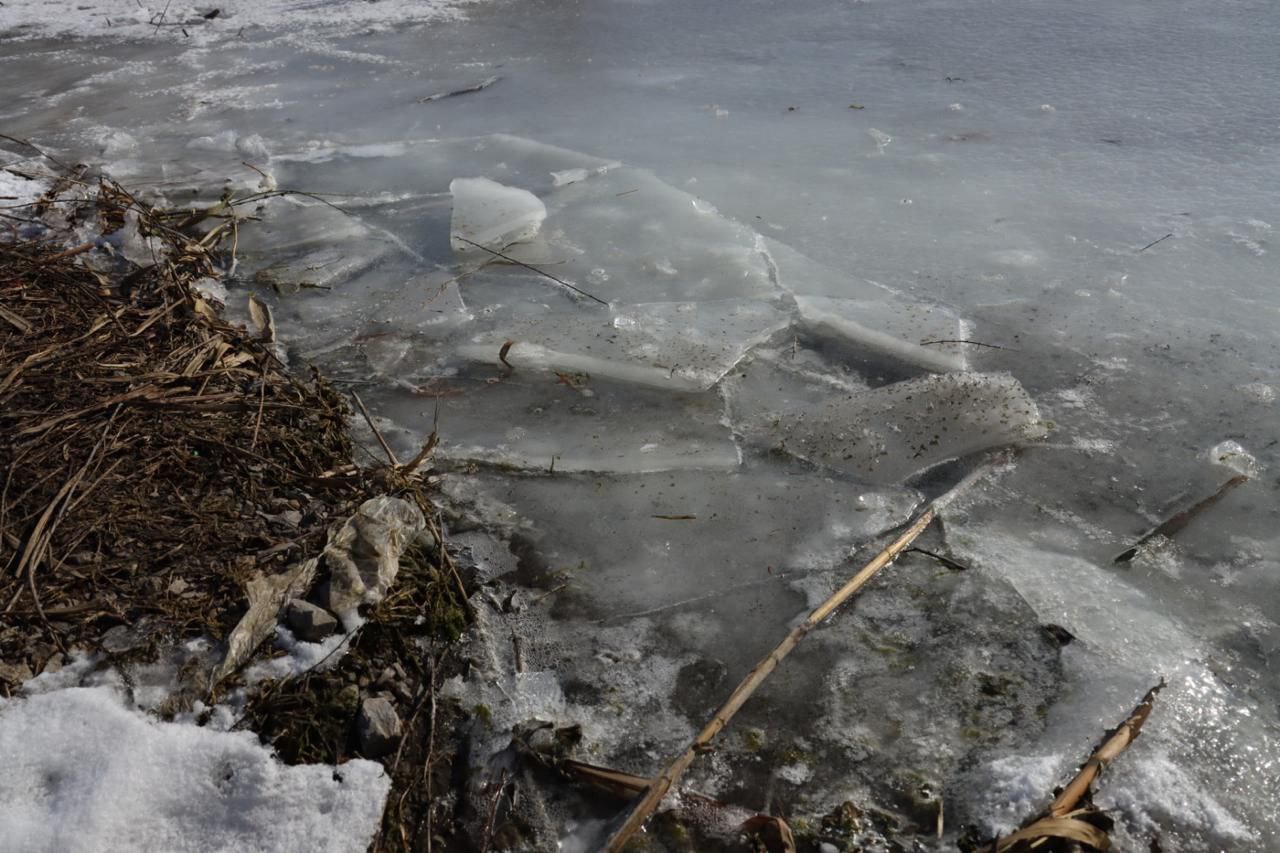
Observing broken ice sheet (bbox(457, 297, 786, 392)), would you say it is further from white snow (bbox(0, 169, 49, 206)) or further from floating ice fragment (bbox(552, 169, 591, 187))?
white snow (bbox(0, 169, 49, 206))

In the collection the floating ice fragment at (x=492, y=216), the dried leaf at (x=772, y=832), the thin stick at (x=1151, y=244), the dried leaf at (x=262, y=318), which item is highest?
the thin stick at (x=1151, y=244)

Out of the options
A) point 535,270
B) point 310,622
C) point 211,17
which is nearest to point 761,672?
point 310,622

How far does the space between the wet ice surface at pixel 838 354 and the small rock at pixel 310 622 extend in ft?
1.01

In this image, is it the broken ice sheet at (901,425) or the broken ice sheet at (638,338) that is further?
the broken ice sheet at (638,338)

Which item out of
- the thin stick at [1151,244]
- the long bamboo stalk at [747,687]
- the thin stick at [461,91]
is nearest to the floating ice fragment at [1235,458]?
the long bamboo stalk at [747,687]

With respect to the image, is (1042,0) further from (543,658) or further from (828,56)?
(543,658)

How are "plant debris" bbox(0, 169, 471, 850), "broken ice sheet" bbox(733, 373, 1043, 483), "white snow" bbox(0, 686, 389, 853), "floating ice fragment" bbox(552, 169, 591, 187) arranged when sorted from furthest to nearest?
1. "floating ice fragment" bbox(552, 169, 591, 187)
2. "broken ice sheet" bbox(733, 373, 1043, 483)
3. "plant debris" bbox(0, 169, 471, 850)
4. "white snow" bbox(0, 686, 389, 853)

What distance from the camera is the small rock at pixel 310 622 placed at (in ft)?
6.00

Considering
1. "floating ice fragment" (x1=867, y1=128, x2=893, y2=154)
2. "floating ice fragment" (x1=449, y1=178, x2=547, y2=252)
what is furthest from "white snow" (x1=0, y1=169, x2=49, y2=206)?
"floating ice fragment" (x1=867, y1=128, x2=893, y2=154)

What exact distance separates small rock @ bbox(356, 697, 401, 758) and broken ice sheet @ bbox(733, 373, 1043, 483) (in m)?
1.27

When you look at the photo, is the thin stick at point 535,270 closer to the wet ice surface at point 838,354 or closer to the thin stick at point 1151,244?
the wet ice surface at point 838,354

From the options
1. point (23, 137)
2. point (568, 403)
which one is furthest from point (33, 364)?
point (23, 137)

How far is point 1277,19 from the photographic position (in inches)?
203

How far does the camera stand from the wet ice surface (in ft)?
5.96
